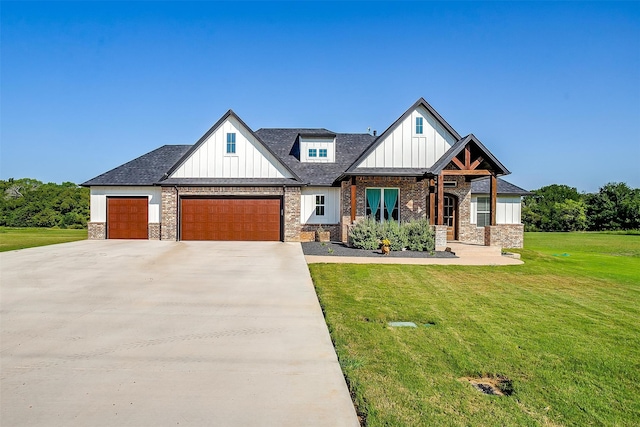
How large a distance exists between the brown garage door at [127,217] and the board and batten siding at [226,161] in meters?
2.90

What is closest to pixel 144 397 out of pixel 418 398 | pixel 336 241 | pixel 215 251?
pixel 418 398

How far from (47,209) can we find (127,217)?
30.3 meters

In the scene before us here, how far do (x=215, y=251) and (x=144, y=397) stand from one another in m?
12.3

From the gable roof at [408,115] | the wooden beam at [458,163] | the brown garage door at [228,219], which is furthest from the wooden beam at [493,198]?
the brown garage door at [228,219]

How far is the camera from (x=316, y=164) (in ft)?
76.2

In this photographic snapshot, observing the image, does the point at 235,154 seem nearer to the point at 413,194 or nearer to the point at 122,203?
the point at 122,203

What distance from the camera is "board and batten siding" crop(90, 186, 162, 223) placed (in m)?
21.3

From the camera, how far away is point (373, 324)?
6125 mm

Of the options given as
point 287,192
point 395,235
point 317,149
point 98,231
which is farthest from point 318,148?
point 98,231

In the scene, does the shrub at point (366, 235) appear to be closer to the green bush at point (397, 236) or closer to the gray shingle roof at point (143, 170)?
the green bush at point (397, 236)

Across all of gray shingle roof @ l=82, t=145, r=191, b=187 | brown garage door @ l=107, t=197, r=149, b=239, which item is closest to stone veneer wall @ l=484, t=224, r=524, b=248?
gray shingle roof @ l=82, t=145, r=191, b=187

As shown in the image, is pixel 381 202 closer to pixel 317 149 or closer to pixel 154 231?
pixel 317 149

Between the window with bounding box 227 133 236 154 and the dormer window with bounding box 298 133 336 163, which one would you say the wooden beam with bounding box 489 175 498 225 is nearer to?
the dormer window with bounding box 298 133 336 163

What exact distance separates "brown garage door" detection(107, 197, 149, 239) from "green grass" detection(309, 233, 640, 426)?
48.7 ft
